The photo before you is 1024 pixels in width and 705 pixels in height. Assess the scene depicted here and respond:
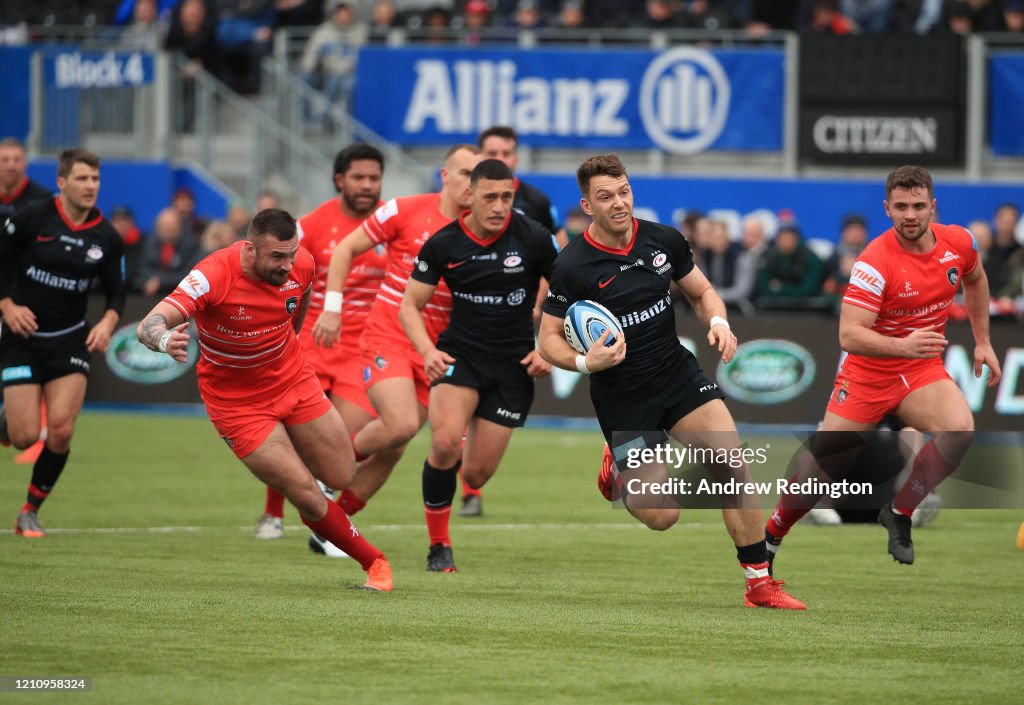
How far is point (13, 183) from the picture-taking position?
1459cm

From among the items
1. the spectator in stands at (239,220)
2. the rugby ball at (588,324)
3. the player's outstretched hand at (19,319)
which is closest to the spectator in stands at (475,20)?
the spectator in stands at (239,220)

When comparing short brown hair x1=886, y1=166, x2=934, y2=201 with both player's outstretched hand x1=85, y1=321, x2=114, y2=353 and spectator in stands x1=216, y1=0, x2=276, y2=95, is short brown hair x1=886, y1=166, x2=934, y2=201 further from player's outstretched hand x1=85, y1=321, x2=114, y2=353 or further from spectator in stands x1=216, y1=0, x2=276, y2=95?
spectator in stands x1=216, y1=0, x2=276, y2=95

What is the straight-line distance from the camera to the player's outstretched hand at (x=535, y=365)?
10.7 meters

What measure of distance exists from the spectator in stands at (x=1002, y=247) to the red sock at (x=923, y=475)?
9.74 m

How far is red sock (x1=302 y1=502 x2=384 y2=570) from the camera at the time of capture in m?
9.47

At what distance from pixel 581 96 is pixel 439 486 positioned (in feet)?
44.8

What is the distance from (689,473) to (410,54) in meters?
15.5

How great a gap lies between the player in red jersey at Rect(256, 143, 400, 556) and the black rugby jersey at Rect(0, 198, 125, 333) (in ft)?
4.98

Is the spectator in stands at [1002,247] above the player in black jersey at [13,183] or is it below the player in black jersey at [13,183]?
below

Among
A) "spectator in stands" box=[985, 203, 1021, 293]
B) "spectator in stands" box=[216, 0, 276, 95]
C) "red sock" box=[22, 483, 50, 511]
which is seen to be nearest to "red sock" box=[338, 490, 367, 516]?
"red sock" box=[22, 483, 50, 511]

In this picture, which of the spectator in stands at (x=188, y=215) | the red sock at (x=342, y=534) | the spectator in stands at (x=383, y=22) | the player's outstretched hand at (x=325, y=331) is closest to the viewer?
the red sock at (x=342, y=534)

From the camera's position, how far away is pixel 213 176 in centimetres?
2484

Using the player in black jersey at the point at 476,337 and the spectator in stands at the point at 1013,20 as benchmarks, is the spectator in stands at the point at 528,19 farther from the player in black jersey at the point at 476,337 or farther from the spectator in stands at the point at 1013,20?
the player in black jersey at the point at 476,337

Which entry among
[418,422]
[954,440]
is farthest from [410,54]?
[954,440]
